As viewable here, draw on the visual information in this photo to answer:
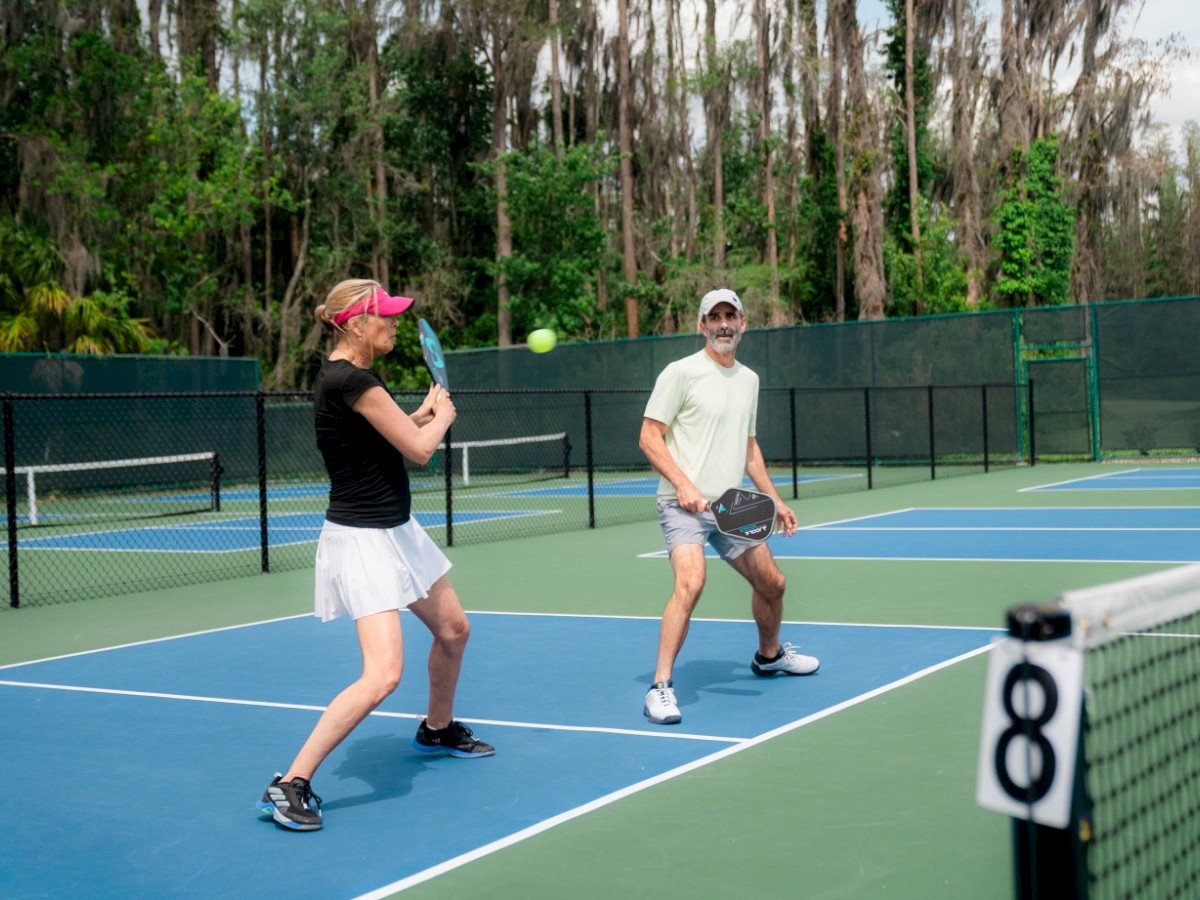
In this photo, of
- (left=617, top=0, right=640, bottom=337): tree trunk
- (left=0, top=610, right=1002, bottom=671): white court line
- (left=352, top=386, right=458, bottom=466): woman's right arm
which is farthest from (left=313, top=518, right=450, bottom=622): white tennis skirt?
(left=617, top=0, right=640, bottom=337): tree trunk

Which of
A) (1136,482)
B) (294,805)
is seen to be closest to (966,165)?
(1136,482)

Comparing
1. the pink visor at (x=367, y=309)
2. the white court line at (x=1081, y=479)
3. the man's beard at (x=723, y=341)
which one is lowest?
the white court line at (x=1081, y=479)

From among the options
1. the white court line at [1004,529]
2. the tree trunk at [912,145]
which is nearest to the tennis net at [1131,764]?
the white court line at [1004,529]

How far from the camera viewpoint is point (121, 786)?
5.00 metres

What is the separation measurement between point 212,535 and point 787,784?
39.6 ft

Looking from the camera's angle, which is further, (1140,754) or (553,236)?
(553,236)

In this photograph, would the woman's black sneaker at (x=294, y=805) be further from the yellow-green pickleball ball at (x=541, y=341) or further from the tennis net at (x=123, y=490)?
the tennis net at (x=123, y=490)

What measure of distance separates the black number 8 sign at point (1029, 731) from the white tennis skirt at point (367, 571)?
299 centimetres

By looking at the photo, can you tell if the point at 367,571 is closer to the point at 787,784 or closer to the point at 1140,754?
the point at 787,784

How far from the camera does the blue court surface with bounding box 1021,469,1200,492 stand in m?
17.4

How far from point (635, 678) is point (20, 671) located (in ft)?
11.0

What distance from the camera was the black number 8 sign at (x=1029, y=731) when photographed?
1.77 meters

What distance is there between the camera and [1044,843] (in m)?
Answer: 1.78

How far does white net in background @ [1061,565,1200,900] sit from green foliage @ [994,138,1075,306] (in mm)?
31129
